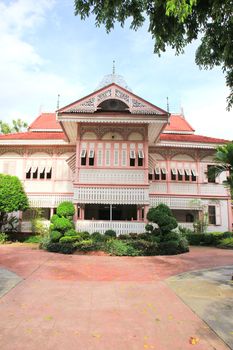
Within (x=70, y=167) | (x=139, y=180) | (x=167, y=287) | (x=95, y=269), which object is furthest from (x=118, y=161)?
(x=167, y=287)

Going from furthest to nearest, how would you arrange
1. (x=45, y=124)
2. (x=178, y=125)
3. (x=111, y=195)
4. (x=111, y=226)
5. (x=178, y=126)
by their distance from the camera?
1. (x=178, y=125)
2. (x=178, y=126)
3. (x=45, y=124)
4. (x=111, y=195)
5. (x=111, y=226)

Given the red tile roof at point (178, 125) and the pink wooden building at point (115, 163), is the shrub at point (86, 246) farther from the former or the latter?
the red tile roof at point (178, 125)

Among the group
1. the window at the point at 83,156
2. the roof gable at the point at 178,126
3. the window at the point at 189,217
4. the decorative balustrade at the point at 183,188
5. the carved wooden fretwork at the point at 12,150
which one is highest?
the roof gable at the point at 178,126

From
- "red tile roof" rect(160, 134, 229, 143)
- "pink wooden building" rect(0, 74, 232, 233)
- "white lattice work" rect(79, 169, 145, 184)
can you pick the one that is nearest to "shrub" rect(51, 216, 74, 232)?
"pink wooden building" rect(0, 74, 232, 233)

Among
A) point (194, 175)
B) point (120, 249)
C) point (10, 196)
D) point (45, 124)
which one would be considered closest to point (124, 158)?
point (120, 249)

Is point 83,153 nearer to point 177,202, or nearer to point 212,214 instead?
point 177,202

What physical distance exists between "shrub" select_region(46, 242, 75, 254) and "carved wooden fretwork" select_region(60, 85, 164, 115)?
7251mm

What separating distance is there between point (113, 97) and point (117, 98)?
23cm

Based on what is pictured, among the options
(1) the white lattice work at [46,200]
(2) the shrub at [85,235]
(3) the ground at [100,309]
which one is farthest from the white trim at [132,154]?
(3) the ground at [100,309]

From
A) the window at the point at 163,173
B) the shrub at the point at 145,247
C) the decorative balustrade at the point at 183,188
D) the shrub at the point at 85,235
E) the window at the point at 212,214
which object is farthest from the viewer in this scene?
the window at the point at 212,214

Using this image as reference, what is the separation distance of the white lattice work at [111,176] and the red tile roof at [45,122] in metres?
8.31

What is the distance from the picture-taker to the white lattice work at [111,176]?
1593cm

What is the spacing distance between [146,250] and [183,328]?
8.48m

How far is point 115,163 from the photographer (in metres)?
16.3
